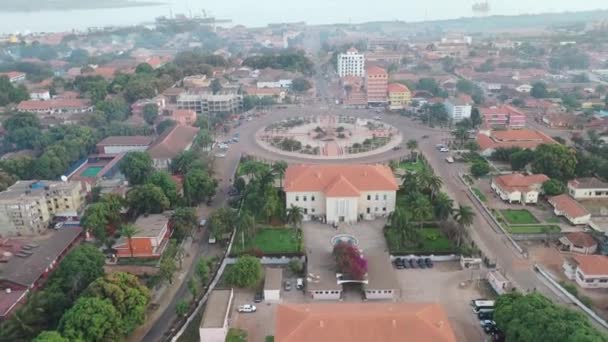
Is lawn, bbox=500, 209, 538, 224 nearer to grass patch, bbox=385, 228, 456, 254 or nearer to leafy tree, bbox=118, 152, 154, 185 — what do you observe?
grass patch, bbox=385, 228, 456, 254

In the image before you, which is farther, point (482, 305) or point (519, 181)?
point (519, 181)

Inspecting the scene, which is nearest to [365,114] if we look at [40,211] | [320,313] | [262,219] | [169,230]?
[262,219]

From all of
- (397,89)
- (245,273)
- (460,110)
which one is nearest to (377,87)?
(397,89)

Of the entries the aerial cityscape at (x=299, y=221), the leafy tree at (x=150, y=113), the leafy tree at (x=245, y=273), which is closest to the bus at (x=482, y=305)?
the aerial cityscape at (x=299, y=221)

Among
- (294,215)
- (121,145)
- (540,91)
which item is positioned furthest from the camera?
(540,91)

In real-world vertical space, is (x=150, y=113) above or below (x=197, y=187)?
above

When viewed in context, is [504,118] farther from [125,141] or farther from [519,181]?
[125,141]
